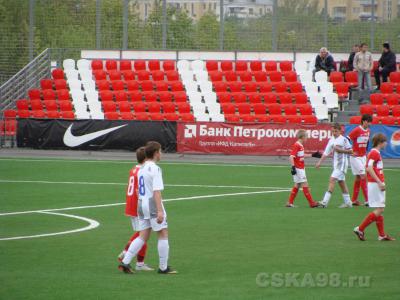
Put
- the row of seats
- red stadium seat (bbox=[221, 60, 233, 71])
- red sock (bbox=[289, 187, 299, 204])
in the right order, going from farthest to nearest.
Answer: red stadium seat (bbox=[221, 60, 233, 71])
the row of seats
red sock (bbox=[289, 187, 299, 204])

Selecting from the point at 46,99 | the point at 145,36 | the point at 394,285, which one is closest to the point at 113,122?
the point at 46,99

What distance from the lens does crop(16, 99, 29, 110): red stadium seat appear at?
3759cm

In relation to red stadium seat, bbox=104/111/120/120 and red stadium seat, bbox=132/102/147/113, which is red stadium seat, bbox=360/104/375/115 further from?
red stadium seat, bbox=104/111/120/120

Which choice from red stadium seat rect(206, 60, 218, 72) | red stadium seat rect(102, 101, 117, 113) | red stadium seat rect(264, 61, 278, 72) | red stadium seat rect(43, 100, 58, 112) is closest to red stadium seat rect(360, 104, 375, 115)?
red stadium seat rect(264, 61, 278, 72)

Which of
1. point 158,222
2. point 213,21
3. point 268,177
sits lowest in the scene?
point 268,177

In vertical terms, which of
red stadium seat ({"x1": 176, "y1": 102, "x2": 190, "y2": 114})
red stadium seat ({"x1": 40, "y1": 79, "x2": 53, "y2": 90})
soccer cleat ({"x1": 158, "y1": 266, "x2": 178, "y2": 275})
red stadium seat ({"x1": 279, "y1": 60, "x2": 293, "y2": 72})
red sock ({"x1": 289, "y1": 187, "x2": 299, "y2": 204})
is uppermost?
red stadium seat ({"x1": 279, "y1": 60, "x2": 293, "y2": 72})

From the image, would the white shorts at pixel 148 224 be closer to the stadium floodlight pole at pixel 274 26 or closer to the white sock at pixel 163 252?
the white sock at pixel 163 252

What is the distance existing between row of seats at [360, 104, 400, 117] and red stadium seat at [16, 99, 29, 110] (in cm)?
1437

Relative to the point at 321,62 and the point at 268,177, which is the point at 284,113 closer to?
the point at 321,62

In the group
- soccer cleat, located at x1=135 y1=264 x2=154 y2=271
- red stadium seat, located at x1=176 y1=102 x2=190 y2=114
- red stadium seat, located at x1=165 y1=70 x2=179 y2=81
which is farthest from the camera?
red stadium seat, located at x1=165 y1=70 x2=179 y2=81

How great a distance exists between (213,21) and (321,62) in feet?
20.0

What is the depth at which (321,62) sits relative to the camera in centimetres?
3734

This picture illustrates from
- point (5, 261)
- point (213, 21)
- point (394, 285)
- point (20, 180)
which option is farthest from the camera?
point (213, 21)

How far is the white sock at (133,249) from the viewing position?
1177cm
